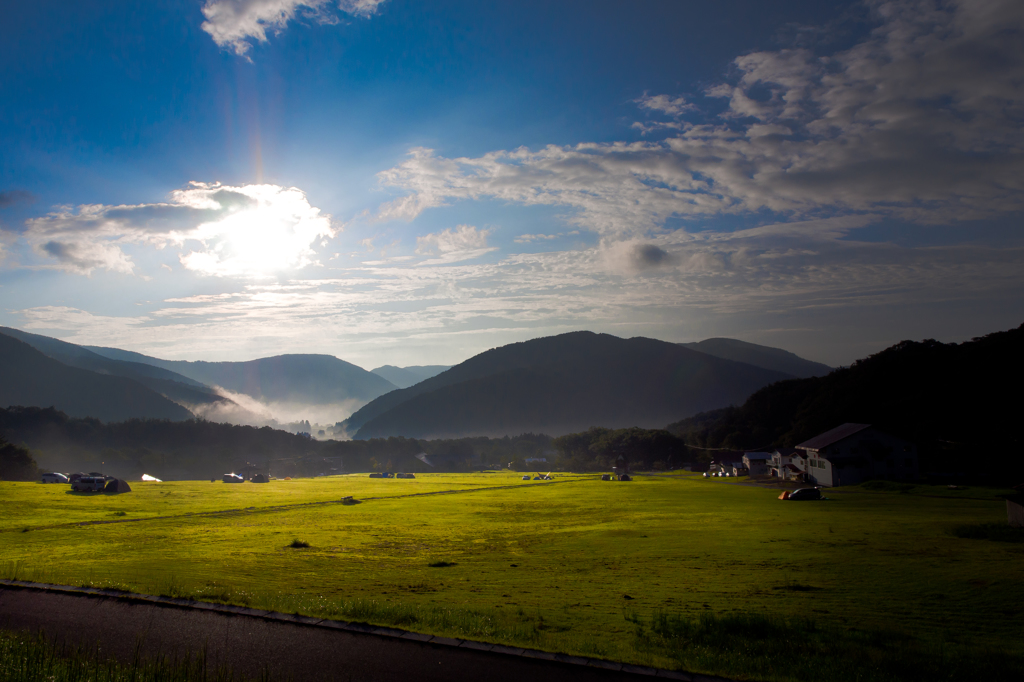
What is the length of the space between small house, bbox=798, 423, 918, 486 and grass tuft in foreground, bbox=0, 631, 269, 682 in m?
86.3

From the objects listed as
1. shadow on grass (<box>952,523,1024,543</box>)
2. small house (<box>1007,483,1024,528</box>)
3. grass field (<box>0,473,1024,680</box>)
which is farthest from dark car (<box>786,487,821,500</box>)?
shadow on grass (<box>952,523,1024,543</box>)

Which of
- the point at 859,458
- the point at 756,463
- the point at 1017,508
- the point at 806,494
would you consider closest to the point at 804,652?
the point at 1017,508


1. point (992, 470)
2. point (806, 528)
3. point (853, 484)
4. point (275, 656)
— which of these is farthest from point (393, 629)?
point (992, 470)

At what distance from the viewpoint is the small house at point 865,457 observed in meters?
79.9

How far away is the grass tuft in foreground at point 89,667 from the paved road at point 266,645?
A: 427mm

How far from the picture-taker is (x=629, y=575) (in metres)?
23.3

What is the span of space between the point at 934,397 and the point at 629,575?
102630mm

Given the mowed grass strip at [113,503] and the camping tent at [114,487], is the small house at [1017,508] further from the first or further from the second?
the camping tent at [114,487]

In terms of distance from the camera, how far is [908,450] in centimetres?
8238

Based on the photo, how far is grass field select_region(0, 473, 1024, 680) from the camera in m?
13.9

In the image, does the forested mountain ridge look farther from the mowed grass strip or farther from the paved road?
the paved road

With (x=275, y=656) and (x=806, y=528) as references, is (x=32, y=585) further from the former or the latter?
(x=806, y=528)

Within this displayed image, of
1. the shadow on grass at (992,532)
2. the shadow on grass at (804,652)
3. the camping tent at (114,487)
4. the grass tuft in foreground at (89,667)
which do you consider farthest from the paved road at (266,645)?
the camping tent at (114,487)

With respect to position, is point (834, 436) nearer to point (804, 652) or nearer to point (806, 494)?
point (806, 494)
